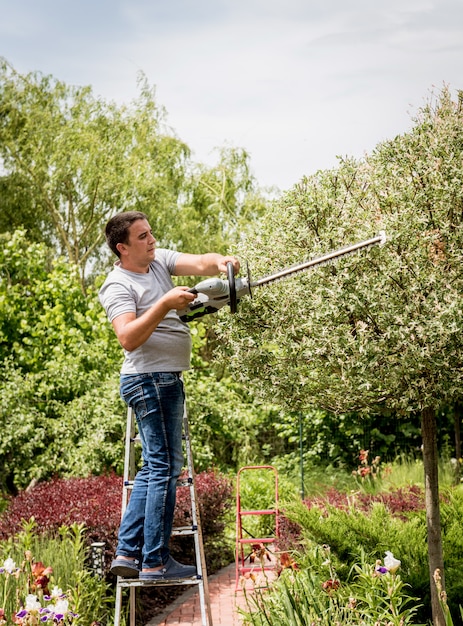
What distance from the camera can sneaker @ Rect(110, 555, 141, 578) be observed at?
12.2ft

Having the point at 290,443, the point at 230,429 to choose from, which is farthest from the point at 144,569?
the point at 290,443

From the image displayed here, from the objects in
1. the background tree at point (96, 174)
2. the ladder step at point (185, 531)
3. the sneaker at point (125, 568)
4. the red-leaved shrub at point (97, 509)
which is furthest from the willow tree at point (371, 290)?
the background tree at point (96, 174)

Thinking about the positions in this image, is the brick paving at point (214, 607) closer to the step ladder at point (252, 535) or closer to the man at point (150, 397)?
the step ladder at point (252, 535)

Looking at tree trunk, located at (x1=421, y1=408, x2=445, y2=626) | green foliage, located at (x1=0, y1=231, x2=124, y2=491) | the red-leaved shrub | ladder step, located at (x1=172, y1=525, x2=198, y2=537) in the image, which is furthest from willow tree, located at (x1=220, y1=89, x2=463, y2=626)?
green foliage, located at (x1=0, y1=231, x2=124, y2=491)

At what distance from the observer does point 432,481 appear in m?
4.28

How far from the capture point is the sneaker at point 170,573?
371cm

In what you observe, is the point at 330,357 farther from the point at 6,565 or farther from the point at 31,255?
the point at 31,255

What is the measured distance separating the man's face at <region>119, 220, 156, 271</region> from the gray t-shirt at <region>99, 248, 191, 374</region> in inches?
2.4

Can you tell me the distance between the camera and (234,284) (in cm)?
353

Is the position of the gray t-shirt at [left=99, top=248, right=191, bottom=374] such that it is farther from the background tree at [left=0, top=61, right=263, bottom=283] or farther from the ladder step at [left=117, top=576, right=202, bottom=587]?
the background tree at [left=0, top=61, right=263, bottom=283]

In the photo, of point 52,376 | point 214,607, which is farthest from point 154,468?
point 52,376

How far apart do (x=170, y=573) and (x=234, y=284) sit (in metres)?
1.40

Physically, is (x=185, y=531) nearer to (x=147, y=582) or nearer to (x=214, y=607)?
(x=147, y=582)

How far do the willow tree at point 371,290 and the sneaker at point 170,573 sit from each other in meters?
0.97
